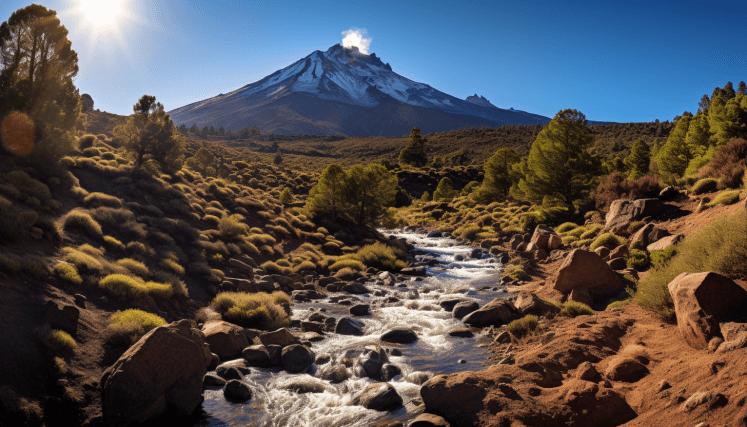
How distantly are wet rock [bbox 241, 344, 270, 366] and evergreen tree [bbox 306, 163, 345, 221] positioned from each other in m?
24.6

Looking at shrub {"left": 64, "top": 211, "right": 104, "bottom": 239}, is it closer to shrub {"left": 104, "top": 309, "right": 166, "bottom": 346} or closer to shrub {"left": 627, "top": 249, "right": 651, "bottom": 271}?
shrub {"left": 104, "top": 309, "right": 166, "bottom": 346}

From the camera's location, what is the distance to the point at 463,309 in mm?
14148

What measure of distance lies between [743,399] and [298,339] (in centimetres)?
1049

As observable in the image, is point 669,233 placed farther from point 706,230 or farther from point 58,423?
point 58,423

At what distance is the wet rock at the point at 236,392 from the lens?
26.7 ft

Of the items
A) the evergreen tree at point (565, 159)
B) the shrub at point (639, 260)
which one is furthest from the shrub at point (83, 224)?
the evergreen tree at point (565, 159)

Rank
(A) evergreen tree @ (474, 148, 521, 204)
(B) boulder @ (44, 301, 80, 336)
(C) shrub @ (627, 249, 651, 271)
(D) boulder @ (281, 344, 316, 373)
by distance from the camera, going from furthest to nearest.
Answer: (A) evergreen tree @ (474, 148, 521, 204) → (C) shrub @ (627, 249, 651, 271) → (D) boulder @ (281, 344, 316, 373) → (B) boulder @ (44, 301, 80, 336)

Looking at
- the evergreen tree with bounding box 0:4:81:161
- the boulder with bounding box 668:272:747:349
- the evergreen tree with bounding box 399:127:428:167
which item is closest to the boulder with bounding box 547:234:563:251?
the boulder with bounding box 668:272:747:349

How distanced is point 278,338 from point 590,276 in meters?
10.9

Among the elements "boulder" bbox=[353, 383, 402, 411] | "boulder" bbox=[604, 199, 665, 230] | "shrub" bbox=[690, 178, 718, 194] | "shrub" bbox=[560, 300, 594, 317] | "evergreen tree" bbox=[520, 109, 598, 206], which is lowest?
"boulder" bbox=[353, 383, 402, 411]

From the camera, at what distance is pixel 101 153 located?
3183 cm

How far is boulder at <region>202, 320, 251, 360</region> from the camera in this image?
10117 mm

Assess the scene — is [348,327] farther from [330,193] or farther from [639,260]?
[330,193]

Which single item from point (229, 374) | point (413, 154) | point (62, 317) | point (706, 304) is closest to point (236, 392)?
point (229, 374)
